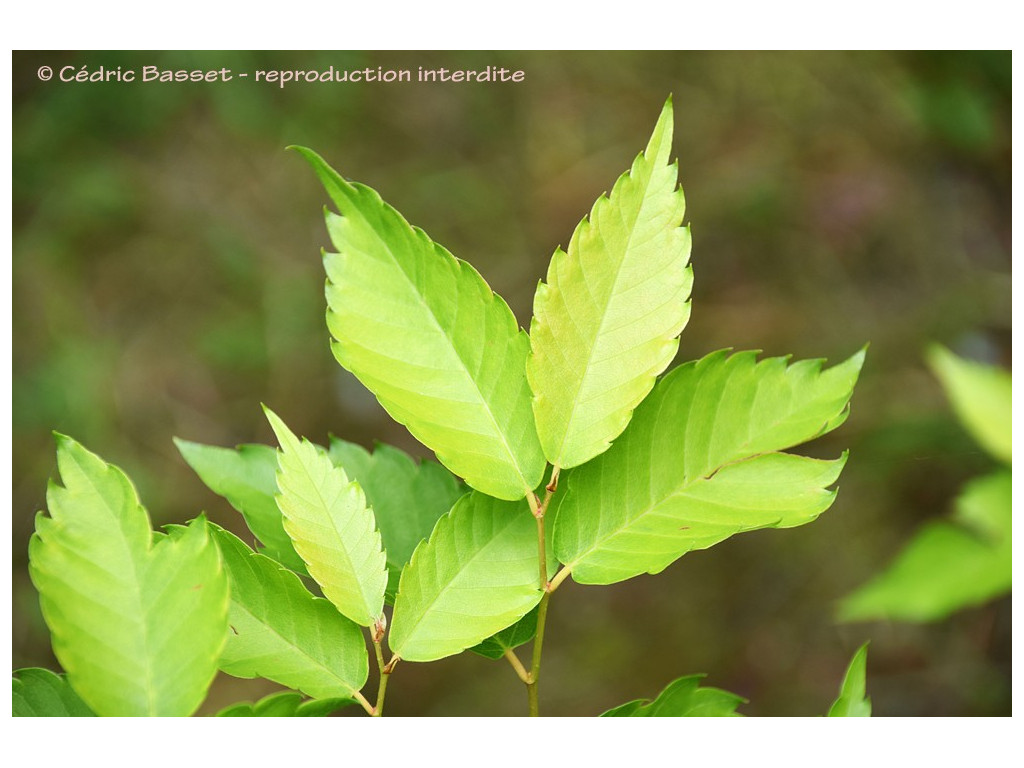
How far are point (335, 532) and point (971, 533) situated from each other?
0.42 meters

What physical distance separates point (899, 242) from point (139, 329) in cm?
154

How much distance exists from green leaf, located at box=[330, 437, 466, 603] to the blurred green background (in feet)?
4.04

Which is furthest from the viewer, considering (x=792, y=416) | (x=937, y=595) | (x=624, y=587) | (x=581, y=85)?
(x=581, y=85)

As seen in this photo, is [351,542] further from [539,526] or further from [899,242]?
[899,242]

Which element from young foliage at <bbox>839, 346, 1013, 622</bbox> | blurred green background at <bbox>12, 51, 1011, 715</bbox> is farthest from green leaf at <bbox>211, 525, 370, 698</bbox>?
blurred green background at <bbox>12, 51, 1011, 715</bbox>

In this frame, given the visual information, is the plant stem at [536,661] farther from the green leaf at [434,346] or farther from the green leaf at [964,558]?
the green leaf at [964,558]

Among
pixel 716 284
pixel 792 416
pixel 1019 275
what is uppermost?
pixel 716 284

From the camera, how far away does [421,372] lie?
0.31 meters

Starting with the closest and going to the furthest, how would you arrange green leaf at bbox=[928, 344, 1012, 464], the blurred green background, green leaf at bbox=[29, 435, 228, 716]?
green leaf at bbox=[29, 435, 228, 716] → green leaf at bbox=[928, 344, 1012, 464] → the blurred green background

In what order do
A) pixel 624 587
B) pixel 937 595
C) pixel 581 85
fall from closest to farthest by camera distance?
pixel 937 595
pixel 624 587
pixel 581 85

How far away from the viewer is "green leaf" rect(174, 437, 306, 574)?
0.36 m

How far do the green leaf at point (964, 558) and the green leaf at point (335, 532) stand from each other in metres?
0.32

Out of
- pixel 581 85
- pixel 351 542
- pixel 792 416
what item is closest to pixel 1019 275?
pixel 792 416

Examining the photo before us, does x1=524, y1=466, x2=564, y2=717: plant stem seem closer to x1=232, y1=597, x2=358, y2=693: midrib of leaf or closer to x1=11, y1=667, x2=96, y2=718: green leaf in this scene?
x1=232, y1=597, x2=358, y2=693: midrib of leaf
